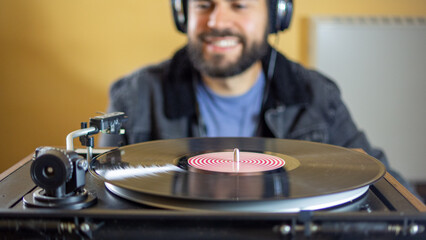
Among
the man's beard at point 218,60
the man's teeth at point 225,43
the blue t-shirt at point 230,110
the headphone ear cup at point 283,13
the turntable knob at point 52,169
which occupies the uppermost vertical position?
the headphone ear cup at point 283,13

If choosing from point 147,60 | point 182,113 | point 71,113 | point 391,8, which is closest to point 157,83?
point 182,113

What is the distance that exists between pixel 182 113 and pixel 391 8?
4.63 ft

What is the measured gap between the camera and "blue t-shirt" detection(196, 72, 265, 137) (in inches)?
54.5

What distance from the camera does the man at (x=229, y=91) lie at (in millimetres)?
1323

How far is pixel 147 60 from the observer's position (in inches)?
85.9

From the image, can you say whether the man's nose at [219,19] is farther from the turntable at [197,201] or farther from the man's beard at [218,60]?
the turntable at [197,201]

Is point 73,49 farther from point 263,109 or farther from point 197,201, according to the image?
point 197,201

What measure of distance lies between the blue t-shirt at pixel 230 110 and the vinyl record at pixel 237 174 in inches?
22.4

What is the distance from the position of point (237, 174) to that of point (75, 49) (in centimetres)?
176

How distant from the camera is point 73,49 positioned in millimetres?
2156

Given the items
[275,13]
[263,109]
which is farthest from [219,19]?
[263,109]

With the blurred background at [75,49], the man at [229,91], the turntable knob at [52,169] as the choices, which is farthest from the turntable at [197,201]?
the blurred background at [75,49]

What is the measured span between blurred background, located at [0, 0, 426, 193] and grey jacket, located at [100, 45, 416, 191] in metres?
0.72

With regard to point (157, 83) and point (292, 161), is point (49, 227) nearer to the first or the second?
point (292, 161)
